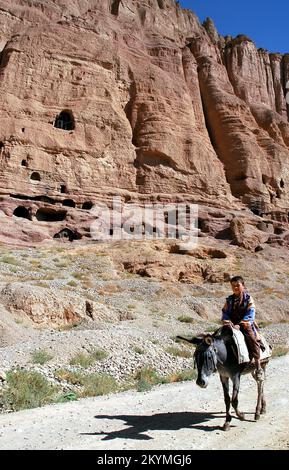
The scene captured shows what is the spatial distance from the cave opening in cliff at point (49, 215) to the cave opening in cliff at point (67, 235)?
160 centimetres

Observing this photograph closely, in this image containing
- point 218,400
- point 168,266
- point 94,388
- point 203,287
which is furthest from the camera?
point 168,266

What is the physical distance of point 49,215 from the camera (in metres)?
35.2

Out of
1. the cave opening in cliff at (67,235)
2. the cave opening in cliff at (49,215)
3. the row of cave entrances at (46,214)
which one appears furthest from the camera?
the cave opening in cliff at (49,215)

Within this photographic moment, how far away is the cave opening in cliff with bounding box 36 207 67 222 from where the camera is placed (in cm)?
3481

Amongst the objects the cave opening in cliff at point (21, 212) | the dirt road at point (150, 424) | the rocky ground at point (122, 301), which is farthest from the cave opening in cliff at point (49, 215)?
the dirt road at point (150, 424)

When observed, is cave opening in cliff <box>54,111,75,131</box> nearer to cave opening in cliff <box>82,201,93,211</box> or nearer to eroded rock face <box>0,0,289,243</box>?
eroded rock face <box>0,0,289,243</box>

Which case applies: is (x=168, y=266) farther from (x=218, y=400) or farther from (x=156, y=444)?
Answer: (x=156, y=444)

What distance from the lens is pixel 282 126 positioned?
194 feet

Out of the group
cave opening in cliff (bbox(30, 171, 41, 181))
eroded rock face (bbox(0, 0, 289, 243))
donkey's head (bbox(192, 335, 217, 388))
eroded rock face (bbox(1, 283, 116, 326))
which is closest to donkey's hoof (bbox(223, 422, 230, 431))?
donkey's head (bbox(192, 335, 217, 388))

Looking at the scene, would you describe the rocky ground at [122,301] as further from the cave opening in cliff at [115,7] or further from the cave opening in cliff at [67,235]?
the cave opening in cliff at [115,7]

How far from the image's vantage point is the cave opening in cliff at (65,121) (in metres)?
41.2

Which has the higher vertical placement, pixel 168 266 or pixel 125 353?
pixel 168 266

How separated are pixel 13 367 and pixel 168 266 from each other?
19.1m
